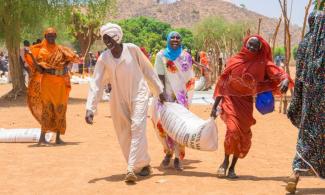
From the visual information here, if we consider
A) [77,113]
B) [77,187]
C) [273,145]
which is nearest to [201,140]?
[77,187]

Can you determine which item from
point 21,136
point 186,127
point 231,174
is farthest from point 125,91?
point 21,136

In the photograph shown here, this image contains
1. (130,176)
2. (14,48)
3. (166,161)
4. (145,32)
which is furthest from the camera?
(145,32)

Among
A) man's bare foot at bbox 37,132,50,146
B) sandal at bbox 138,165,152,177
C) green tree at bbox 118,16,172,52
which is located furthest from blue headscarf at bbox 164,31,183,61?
green tree at bbox 118,16,172,52

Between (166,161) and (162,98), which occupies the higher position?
(162,98)

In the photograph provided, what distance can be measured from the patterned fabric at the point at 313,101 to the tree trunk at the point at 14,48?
13764 millimetres

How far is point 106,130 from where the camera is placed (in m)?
11.6

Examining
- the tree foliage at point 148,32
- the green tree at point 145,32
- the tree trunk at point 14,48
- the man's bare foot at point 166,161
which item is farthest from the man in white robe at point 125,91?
the tree foliage at point 148,32

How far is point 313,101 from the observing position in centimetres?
575

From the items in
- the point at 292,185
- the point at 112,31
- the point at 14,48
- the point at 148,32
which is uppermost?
the point at 112,31

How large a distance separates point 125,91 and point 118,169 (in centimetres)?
118

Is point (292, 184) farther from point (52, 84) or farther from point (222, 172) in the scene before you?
point (52, 84)

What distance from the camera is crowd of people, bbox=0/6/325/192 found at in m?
5.74

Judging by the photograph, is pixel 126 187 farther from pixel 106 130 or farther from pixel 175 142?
pixel 106 130

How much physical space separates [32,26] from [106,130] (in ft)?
29.8
